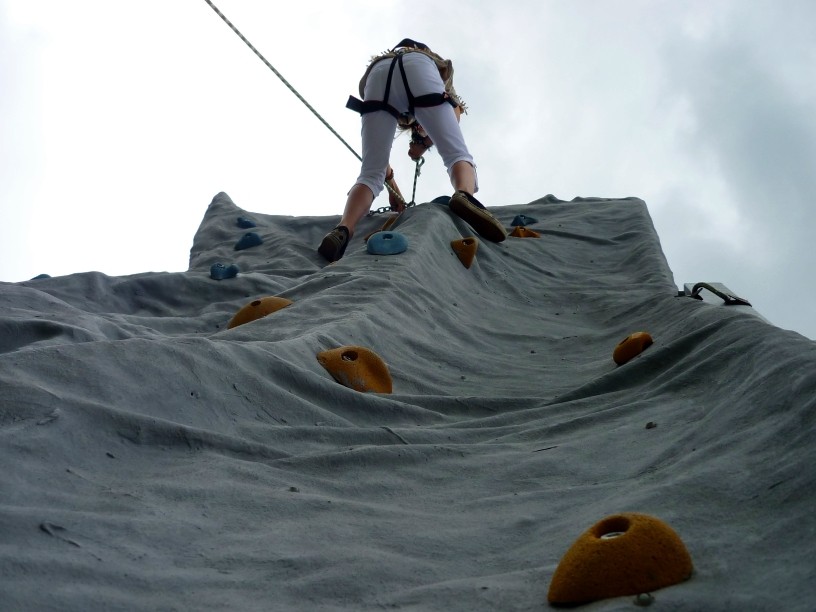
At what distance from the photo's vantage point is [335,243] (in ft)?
13.7

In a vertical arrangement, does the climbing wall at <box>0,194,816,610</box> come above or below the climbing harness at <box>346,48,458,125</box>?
below

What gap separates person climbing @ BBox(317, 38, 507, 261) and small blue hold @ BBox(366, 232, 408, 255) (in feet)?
2.06

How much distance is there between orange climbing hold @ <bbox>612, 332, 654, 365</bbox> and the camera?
228cm

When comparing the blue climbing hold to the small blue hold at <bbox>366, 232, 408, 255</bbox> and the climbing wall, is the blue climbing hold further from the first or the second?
the climbing wall

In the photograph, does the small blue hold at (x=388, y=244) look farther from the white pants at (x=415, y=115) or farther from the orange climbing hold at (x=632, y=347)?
the orange climbing hold at (x=632, y=347)

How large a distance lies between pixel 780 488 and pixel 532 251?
A: 9.75ft

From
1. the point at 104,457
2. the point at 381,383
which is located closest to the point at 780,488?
the point at 104,457

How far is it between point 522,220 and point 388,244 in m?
1.57

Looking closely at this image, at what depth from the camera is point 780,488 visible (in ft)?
A: 4.04

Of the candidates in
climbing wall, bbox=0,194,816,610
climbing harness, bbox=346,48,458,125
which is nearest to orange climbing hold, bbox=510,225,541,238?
climbing harness, bbox=346,48,458,125

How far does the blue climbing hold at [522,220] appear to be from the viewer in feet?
15.9

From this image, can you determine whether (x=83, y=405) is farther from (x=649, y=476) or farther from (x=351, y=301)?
(x=351, y=301)

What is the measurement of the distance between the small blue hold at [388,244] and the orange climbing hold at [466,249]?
27cm

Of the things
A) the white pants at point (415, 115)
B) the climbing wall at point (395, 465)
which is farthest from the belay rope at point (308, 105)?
the climbing wall at point (395, 465)
